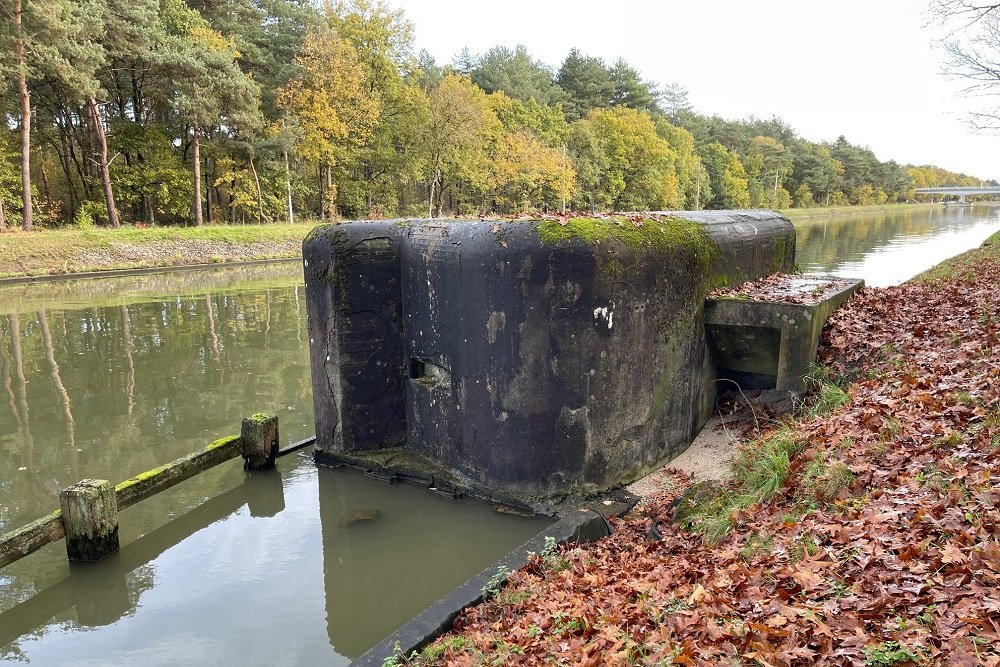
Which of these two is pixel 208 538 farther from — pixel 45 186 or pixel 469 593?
pixel 45 186

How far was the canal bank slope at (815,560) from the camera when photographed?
9.66 feet

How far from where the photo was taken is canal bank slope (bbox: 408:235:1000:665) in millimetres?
2945

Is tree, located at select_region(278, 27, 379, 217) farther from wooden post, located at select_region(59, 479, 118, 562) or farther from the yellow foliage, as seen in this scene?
wooden post, located at select_region(59, 479, 118, 562)

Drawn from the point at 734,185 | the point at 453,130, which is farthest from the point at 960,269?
the point at 734,185

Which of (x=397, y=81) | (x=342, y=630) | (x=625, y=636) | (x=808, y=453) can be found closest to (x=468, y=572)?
(x=342, y=630)

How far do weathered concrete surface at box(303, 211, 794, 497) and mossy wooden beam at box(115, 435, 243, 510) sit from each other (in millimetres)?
1116

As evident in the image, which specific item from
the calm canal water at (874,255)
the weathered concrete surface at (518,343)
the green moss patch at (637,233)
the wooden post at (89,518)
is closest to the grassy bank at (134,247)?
the weathered concrete surface at (518,343)

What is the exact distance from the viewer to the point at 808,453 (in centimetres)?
551

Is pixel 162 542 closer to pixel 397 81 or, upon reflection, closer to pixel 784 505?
pixel 784 505

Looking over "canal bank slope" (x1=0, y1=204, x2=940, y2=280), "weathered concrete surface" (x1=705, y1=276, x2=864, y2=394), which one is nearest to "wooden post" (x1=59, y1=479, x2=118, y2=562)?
"weathered concrete surface" (x1=705, y1=276, x2=864, y2=394)

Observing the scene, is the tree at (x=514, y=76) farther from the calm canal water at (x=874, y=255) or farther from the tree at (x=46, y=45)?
the tree at (x=46, y=45)

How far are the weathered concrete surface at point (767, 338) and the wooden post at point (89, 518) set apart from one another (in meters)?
6.60

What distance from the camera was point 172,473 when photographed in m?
6.91

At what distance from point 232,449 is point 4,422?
4711 millimetres
